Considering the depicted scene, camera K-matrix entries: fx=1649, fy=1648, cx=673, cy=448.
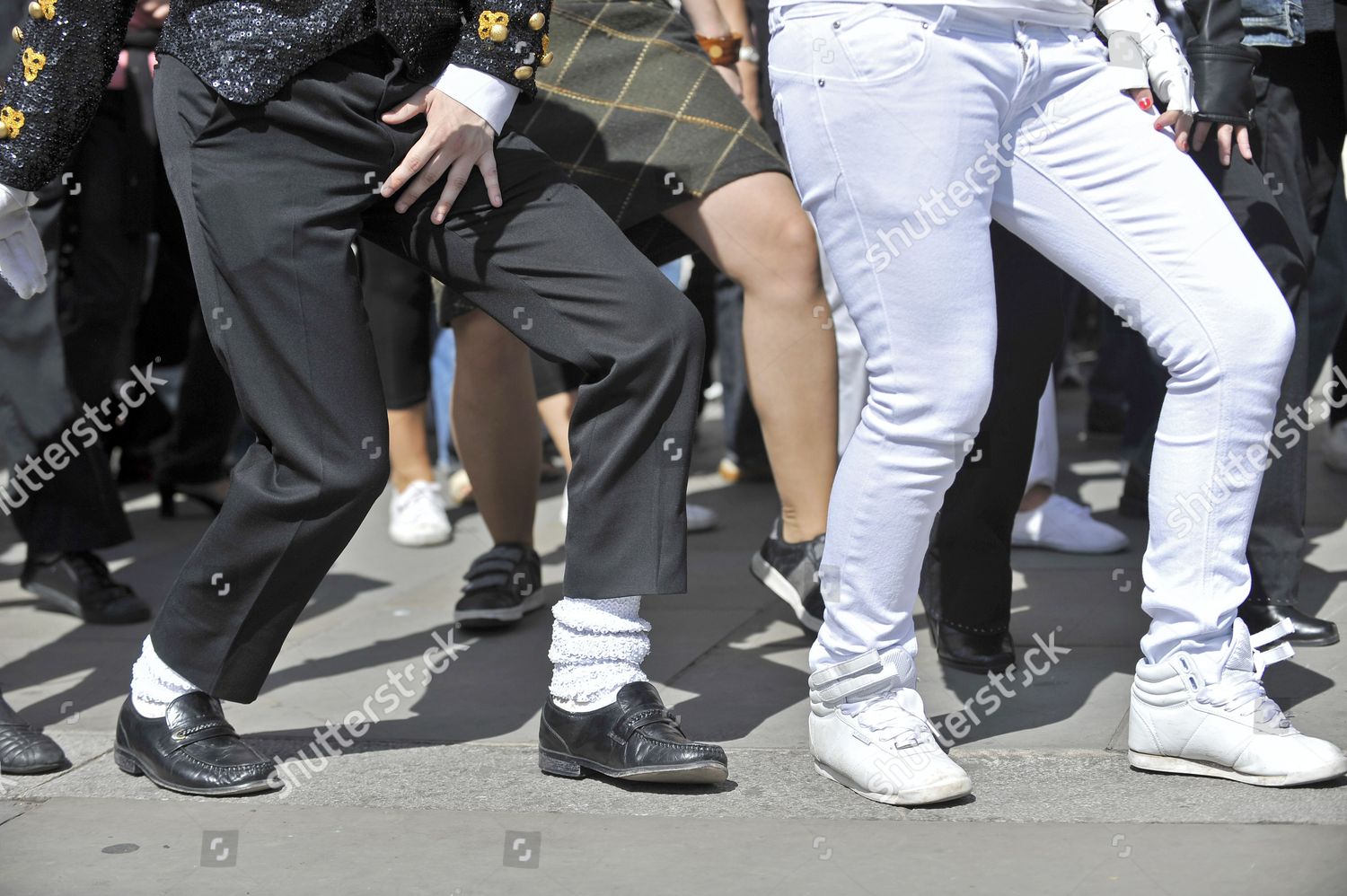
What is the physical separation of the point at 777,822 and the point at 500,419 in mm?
1514

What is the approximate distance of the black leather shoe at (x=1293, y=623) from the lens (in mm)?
3250

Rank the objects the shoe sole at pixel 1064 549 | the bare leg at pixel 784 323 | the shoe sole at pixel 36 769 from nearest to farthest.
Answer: the shoe sole at pixel 36 769 < the bare leg at pixel 784 323 < the shoe sole at pixel 1064 549

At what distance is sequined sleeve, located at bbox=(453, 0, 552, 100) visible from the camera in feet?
8.40

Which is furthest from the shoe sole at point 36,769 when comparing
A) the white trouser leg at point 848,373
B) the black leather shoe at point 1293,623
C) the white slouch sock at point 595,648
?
the black leather shoe at point 1293,623

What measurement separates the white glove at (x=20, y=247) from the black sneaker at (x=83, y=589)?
1363 millimetres

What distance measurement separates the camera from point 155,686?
9.11 feet

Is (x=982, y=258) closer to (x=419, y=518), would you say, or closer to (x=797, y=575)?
(x=797, y=575)

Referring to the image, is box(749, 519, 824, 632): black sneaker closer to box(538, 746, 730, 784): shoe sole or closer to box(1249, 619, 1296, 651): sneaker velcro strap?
box(538, 746, 730, 784): shoe sole

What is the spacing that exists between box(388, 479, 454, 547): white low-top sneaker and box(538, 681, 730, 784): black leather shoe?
2.05 meters

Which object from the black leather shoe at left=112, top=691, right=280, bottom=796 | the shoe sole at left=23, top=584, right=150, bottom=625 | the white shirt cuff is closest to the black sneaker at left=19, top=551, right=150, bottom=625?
the shoe sole at left=23, top=584, right=150, bottom=625

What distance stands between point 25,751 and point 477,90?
4.63 feet

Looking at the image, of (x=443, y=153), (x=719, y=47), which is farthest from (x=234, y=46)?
(x=719, y=47)

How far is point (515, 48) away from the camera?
2.58 metres

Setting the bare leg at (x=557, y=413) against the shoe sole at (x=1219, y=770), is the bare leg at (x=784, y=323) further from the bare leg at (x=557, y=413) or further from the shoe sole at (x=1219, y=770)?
the bare leg at (x=557, y=413)
